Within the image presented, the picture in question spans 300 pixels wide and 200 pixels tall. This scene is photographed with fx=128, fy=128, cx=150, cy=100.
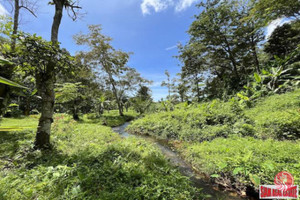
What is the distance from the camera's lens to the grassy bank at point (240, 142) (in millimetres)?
2992

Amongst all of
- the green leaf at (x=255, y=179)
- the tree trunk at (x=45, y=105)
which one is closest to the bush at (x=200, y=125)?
the green leaf at (x=255, y=179)

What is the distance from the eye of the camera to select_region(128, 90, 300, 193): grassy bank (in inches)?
118

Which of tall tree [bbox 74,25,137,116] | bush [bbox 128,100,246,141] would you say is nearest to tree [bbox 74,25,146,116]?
tall tree [bbox 74,25,137,116]

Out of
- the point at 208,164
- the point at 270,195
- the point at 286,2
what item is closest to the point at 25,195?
the point at 208,164

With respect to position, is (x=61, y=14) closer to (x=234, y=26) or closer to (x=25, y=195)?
(x=25, y=195)

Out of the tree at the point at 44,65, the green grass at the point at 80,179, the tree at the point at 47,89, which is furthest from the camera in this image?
the tree at the point at 47,89

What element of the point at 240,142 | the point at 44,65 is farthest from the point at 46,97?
the point at 240,142

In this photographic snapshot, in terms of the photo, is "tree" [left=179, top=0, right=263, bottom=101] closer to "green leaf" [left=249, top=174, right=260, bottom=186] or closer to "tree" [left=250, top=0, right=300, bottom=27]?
"tree" [left=250, top=0, right=300, bottom=27]

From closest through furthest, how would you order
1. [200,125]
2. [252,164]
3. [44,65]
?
[252,164]
[44,65]
[200,125]

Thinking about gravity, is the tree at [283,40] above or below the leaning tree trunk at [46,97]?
above

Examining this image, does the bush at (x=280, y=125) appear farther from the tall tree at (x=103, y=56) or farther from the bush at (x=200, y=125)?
the tall tree at (x=103, y=56)

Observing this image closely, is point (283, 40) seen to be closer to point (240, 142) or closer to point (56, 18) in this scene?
point (240, 142)

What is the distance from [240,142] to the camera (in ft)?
14.5

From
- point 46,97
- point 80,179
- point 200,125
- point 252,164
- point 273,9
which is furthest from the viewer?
point 200,125
